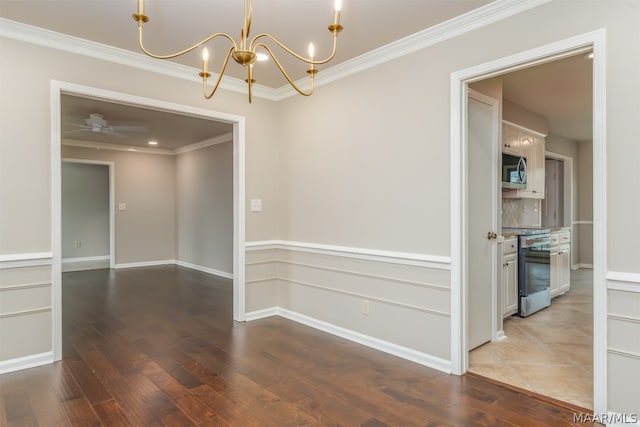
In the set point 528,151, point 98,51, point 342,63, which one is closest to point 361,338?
point 342,63

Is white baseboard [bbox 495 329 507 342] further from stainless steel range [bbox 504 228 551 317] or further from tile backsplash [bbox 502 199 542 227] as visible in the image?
tile backsplash [bbox 502 199 542 227]

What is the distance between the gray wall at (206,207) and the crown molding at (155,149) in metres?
0.09

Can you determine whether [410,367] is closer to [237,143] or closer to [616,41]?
[616,41]

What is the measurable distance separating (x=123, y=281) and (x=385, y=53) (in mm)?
5652

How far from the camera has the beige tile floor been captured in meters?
2.64

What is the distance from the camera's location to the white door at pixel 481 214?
3203 mm

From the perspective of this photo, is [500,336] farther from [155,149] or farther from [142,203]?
[155,149]

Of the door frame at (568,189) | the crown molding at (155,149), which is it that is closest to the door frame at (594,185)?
the crown molding at (155,149)

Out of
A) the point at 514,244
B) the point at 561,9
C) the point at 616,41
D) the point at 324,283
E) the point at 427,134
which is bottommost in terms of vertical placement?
the point at 324,283

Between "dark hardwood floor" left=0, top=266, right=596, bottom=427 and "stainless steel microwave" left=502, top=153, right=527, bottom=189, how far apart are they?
257 centimetres

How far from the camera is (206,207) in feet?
24.5

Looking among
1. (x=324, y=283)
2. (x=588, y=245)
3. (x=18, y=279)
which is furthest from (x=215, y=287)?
(x=588, y=245)

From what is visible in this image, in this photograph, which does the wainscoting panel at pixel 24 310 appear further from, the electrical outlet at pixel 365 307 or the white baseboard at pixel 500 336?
the white baseboard at pixel 500 336

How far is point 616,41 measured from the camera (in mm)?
2096
